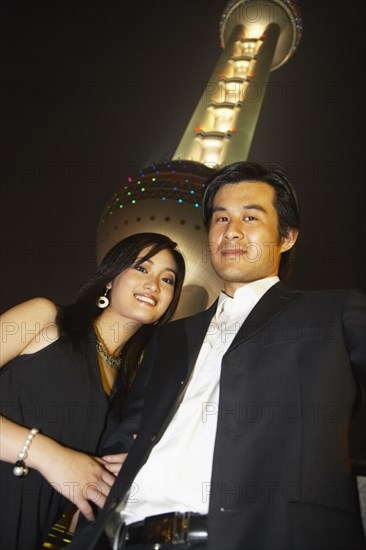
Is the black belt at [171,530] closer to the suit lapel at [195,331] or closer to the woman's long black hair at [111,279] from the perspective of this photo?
the suit lapel at [195,331]

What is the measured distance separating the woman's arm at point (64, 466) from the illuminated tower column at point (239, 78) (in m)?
13.3

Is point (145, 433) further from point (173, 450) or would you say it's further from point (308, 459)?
point (308, 459)

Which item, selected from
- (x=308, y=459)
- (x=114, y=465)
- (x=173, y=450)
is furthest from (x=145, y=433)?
(x=308, y=459)

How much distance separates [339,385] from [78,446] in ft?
3.70

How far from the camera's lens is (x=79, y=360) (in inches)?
75.1

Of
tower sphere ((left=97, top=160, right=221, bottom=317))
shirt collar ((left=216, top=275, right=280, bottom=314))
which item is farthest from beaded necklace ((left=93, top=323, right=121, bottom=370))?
tower sphere ((left=97, top=160, right=221, bottom=317))

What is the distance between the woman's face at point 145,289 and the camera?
2.06m

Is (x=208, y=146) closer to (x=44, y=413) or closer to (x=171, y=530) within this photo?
(x=44, y=413)

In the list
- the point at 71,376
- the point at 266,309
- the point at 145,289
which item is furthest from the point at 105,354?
the point at 266,309

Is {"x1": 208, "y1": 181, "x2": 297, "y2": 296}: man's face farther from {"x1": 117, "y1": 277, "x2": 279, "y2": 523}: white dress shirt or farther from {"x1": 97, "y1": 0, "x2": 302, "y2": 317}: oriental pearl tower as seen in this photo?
{"x1": 97, "y1": 0, "x2": 302, "y2": 317}: oriental pearl tower

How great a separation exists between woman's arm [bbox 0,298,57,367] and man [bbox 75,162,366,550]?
1.92 ft

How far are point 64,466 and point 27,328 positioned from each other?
0.60 metres

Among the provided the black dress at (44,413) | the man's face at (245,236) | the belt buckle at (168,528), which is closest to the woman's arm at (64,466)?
the black dress at (44,413)

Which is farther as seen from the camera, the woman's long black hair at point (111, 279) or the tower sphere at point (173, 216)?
the tower sphere at point (173, 216)
